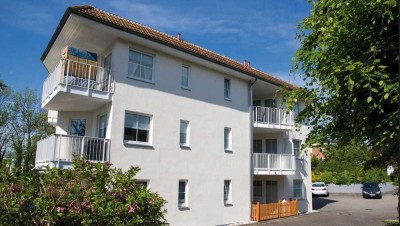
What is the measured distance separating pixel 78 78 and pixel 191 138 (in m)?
6.29

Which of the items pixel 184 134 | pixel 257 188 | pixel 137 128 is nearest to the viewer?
pixel 137 128

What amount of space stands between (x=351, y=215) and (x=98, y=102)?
60.9 ft

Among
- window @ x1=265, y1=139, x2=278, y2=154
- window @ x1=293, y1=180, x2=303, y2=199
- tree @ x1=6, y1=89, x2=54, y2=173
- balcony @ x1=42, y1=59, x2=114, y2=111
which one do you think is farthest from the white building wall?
tree @ x1=6, y1=89, x2=54, y2=173

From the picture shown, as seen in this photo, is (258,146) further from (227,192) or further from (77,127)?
(77,127)

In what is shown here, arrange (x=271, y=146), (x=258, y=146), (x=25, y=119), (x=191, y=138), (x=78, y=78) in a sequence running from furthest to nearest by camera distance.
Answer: (x=25, y=119) → (x=258, y=146) → (x=271, y=146) → (x=191, y=138) → (x=78, y=78)

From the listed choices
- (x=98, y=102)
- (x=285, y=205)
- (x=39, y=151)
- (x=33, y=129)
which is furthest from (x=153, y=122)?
(x=33, y=129)

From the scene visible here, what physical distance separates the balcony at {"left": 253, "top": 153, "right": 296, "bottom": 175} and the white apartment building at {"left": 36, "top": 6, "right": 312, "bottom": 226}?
6cm

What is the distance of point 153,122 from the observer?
1630 centimetres

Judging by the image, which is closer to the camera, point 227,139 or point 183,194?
point 183,194

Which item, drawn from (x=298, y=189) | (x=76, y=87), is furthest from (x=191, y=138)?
(x=298, y=189)

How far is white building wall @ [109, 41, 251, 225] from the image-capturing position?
50.9 ft

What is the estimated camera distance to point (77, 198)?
7523mm

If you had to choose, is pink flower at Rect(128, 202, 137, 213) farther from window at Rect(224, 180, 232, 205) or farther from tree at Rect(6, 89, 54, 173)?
tree at Rect(6, 89, 54, 173)

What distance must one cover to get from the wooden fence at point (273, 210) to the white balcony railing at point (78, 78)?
1109cm
